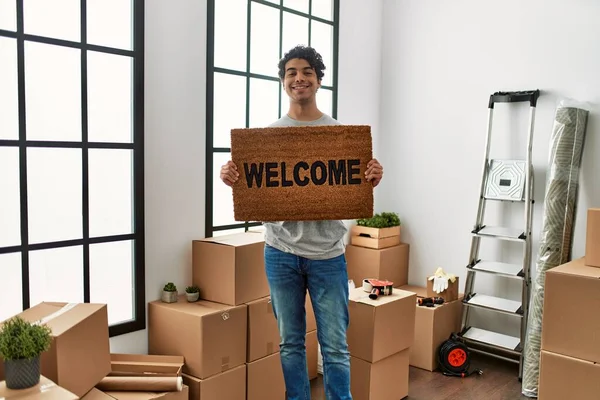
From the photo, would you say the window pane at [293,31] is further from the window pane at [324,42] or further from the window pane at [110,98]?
the window pane at [110,98]

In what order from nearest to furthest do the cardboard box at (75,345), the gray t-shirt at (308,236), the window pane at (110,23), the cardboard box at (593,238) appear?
the cardboard box at (75,345), the gray t-shirt at (308,236), the window pane at (110,23), the cardboard box at (593,238)

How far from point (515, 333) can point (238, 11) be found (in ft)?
8.26

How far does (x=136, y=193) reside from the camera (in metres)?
2.58

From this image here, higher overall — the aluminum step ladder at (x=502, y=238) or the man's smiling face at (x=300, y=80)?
the man's smiling face at (x=300, y=80)

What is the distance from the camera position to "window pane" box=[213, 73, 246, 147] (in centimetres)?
300

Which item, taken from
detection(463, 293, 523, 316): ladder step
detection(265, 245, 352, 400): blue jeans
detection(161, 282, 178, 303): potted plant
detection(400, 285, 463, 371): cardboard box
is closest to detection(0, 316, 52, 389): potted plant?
detection(265, 245, 352, 400): blue jeans

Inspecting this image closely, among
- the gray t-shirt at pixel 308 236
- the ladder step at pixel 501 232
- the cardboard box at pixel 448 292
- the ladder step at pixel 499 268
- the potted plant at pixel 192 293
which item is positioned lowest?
the cardboard box at pixel 448 292

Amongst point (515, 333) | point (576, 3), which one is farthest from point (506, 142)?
point (515, 333)

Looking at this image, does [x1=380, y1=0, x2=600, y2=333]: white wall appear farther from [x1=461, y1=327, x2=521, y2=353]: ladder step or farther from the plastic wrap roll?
the plastic wrap roll

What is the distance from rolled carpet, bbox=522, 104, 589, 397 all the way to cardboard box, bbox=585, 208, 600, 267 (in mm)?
406

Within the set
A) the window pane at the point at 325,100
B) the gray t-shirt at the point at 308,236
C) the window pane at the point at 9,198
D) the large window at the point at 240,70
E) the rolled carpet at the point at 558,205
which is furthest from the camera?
the window pane at the point at 325,100

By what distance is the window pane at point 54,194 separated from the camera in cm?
228

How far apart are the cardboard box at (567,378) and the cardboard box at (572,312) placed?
0.03 metres

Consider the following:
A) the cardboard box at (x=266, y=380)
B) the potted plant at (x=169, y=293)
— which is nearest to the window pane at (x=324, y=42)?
the potted plant at (x=169, y=293)
